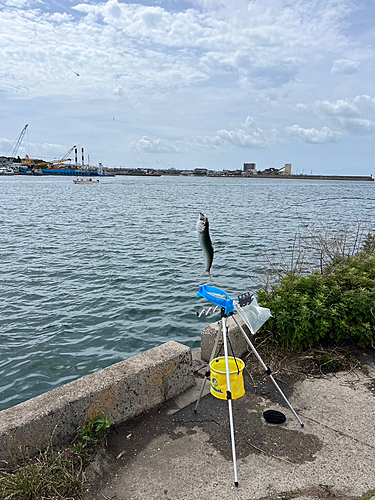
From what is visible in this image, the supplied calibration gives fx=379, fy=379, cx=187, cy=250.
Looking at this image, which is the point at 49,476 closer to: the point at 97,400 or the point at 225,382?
the point at 97,400

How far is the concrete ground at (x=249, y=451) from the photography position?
3.38m

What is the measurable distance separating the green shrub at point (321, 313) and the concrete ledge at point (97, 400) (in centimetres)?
160

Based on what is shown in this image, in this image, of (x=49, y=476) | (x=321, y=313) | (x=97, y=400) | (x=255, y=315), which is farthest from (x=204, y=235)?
(x=321, y=313)

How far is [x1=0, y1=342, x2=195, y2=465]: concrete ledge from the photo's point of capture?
3570mm

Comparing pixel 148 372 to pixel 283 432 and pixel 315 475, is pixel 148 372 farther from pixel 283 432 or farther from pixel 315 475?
pixel 315 475

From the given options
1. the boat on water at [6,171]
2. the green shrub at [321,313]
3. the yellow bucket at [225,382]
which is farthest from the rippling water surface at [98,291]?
the boat on water at [6,171]

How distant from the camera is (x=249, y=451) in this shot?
12.6 ft

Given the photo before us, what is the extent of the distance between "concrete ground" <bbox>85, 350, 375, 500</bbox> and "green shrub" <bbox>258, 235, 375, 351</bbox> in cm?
80

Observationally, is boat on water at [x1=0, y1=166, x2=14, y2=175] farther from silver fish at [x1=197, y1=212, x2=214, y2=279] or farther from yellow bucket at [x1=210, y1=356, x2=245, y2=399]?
silver fish at [x1=197, y1=212, x2=214, y2=279]

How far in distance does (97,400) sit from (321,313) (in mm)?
3332

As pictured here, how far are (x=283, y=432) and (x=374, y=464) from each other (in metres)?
0.89

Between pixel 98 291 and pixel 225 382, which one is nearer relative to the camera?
pixel 225 382

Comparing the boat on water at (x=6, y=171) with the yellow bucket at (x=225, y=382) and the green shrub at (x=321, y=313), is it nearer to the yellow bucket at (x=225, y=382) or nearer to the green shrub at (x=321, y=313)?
the green shrub at (x=321, y=313)

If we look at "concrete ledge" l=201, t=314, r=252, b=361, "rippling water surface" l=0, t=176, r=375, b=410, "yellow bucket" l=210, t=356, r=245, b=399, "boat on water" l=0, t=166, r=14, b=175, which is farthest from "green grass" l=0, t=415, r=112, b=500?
"boat on water" l=0, t=166, r=14, b=175
